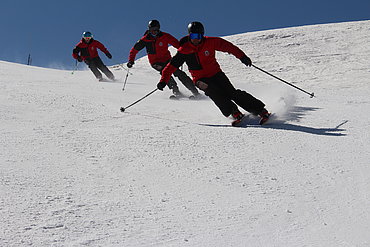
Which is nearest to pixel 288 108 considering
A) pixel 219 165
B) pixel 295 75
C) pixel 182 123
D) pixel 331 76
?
pixel 182 123

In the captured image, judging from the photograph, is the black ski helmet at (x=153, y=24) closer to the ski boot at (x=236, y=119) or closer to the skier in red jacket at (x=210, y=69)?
the skier in red jacket at (x=210, y=69)

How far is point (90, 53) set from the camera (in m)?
12.6

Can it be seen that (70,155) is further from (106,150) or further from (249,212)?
(249,212)

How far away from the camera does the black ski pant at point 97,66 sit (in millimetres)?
12317

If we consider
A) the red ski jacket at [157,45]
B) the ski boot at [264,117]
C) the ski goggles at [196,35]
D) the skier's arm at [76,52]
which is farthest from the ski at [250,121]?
the skier's arm at [76,52]

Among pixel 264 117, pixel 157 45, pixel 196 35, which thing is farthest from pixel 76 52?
pixel 264 117

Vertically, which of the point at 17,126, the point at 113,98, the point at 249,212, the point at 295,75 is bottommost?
the point at 295,75

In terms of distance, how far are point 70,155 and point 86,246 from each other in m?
1.72

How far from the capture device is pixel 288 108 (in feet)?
20.7

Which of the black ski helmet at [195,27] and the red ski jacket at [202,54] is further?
the red ski jacket at [202,54]

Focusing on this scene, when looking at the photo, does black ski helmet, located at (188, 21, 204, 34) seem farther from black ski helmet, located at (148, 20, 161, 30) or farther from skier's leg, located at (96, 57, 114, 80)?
skier's leg, located at (96, 57, 114, 80)

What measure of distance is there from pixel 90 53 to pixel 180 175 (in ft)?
32.5

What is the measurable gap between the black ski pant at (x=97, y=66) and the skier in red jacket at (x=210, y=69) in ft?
22.2

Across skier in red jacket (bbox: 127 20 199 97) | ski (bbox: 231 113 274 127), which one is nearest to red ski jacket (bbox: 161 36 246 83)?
ski (bbox: 231 113 274 127)
